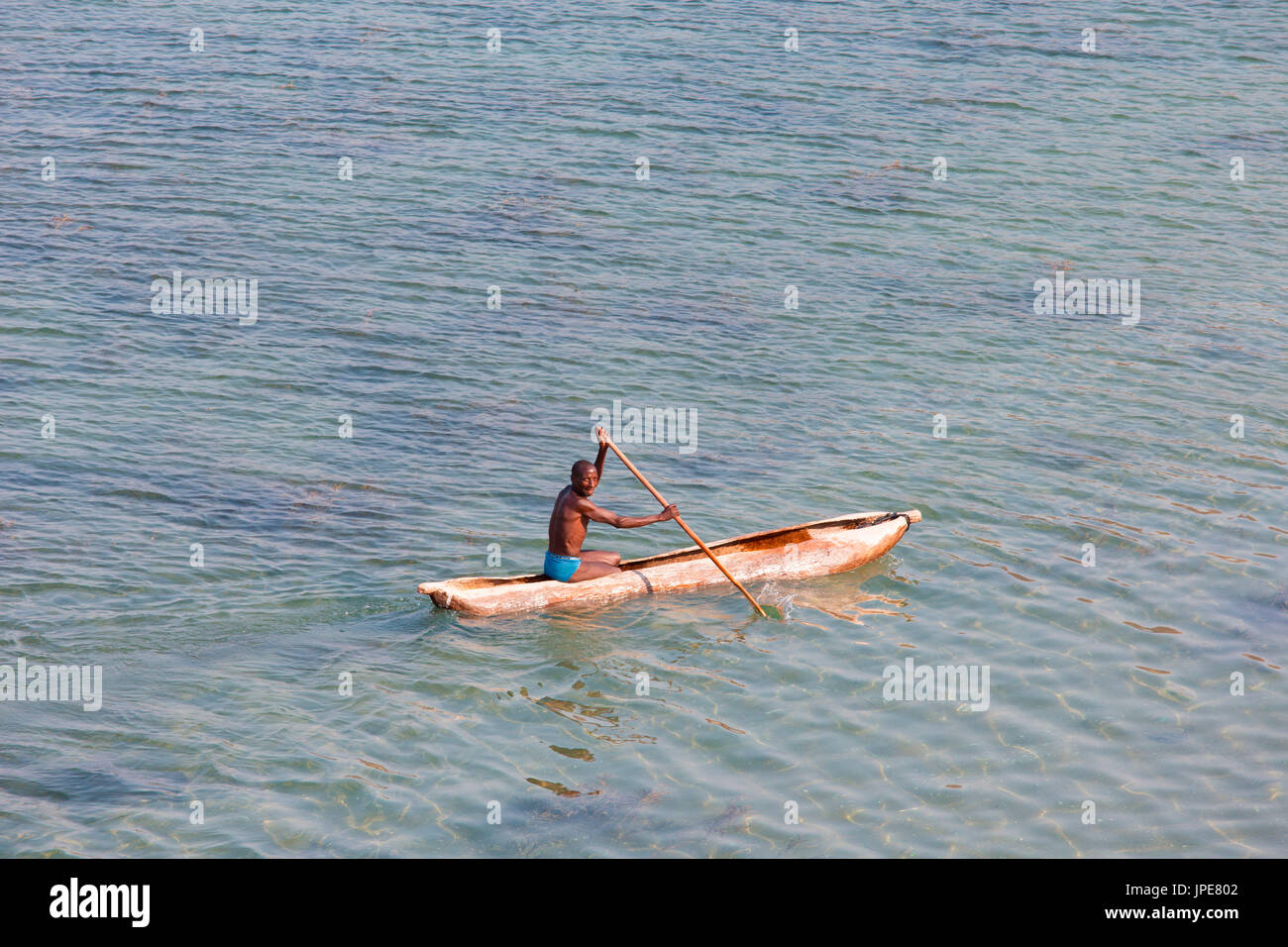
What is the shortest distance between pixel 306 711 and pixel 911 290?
1425 centimetres

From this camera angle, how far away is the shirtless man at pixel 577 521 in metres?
13.4

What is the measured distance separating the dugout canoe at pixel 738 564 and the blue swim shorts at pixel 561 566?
0.30 ft

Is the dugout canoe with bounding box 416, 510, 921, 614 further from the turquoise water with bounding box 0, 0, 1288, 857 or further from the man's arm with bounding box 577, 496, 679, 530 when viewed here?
the man's arm with bounding box 577, 496, 679, 530

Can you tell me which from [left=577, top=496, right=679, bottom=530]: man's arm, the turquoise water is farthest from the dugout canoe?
[left=577, top=496, right=679, bottom=530]: man's arm

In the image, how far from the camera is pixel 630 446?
17.3 m

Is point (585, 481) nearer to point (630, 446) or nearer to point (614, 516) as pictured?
point (614, 516)

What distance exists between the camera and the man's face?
1334cm

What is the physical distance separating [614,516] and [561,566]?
0.78 meters

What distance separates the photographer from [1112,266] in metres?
23.4

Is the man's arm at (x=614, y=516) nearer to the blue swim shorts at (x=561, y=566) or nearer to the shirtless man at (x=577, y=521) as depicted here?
the shirtless man at (x=577, y=521)

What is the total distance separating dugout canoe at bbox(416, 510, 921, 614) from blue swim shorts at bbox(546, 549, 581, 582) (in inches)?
3.6

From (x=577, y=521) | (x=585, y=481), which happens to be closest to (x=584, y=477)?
(x=585, y=481)
